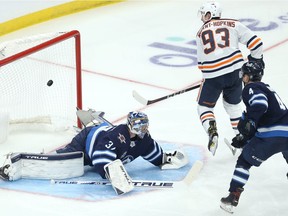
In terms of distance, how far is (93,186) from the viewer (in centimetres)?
388

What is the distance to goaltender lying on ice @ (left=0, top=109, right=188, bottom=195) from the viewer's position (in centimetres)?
379

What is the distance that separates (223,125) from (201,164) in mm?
971

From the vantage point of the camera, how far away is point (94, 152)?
3.88 m

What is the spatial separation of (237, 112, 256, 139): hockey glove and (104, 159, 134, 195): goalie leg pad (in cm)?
62

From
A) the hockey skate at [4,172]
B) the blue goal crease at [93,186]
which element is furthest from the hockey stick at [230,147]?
the hockey skate at [4,172]

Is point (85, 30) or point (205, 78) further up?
point (205, 78)

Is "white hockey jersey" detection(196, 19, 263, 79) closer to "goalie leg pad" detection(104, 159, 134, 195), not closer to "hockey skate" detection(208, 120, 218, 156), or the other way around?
"hockey skate" detection(208, 120, 218, 156)

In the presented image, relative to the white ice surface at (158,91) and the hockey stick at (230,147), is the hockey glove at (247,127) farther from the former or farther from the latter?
the hockey stick at (230,147)

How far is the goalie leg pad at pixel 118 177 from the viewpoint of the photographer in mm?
3742

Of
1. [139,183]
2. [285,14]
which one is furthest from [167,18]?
[139,183]

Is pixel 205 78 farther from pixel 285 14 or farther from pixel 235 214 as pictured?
pixel 285 14

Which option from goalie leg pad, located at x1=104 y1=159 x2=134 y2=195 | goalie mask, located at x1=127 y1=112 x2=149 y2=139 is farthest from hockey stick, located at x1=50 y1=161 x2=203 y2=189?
goalie mask, located at x1=127 y1=112 x2=149 y2=139

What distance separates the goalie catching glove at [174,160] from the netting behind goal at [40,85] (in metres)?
0.78

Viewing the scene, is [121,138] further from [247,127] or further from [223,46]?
[223,46]
